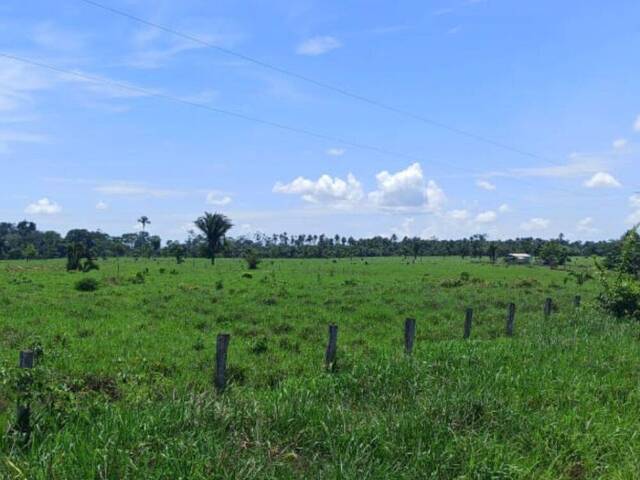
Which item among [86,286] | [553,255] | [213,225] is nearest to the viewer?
[86,286]

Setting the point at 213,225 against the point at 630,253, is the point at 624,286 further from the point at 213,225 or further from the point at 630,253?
the point at 213,225

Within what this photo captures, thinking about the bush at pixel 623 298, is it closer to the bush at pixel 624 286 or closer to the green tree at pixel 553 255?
the bush at pixel 624 286

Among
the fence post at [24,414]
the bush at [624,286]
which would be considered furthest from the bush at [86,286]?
the fence post at [24,414]

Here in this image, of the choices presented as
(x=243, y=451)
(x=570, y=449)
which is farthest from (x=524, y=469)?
(x=243, y=451)

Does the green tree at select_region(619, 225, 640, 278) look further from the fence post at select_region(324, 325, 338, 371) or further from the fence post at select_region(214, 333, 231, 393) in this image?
the fence post at select_region(214, 333, 231, 393)

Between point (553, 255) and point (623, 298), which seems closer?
point (623, 298)

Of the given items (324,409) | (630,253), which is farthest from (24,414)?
(630,253)

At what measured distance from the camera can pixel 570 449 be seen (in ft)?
20.1

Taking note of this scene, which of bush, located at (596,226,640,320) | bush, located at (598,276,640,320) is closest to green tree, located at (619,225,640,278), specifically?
bush, located at (596,226,640,320)

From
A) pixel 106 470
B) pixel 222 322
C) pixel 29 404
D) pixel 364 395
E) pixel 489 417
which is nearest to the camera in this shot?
pixel 106 470

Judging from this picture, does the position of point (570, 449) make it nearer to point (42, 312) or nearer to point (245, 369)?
point (245, 369)

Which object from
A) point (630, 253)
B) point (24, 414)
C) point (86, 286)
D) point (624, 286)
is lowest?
point (86, 286)

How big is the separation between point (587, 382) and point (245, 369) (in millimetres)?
6348

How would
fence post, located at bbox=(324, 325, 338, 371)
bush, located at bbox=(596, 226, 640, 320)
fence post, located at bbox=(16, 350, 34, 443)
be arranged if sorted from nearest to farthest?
fence post, located at bbox=(16, 350, 34, 443) → fence post, located at bbox=(324, 325, 338, 371) → bush, located at bbox=(596, 226, 640, 320)
